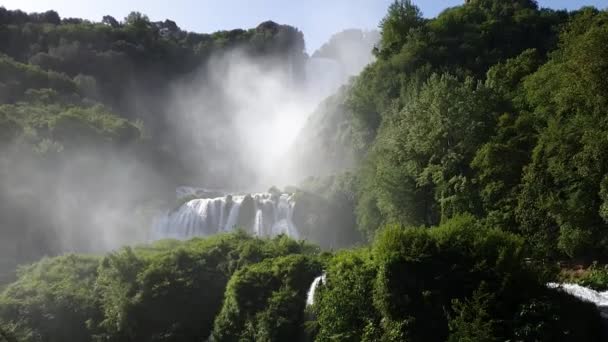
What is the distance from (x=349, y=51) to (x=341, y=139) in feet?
290

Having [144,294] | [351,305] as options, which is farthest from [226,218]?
[351,305]

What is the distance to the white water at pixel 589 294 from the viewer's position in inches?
632

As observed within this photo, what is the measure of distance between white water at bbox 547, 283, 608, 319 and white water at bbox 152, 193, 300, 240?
29.2 meters

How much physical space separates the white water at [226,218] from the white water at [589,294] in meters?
29.2

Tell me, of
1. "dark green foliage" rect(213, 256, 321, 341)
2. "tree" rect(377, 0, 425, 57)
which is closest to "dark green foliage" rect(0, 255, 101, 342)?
"dark green foliage" rect(213, 256, 321, 341)

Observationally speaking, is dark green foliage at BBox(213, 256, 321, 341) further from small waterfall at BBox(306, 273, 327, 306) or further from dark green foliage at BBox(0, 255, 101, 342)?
dark green foliage at BBox(0, 255, 101, 342)

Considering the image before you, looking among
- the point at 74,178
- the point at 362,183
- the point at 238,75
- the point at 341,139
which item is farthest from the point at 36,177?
the point at 238,75

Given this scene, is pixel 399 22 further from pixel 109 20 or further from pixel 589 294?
pixel 109 20

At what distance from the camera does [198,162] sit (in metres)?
98.8

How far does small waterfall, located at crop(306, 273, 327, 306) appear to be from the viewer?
800 inches

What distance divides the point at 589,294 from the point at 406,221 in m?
14.4

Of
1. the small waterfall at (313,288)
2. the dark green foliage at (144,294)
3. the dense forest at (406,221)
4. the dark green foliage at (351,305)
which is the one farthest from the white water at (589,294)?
the dark green foliage at (144,294)

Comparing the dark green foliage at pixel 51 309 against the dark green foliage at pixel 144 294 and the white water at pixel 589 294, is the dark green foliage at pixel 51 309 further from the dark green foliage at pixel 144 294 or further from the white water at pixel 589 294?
the white water at pixel 589 294

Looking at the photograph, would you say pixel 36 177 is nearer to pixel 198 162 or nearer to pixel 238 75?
pixel 198 162
